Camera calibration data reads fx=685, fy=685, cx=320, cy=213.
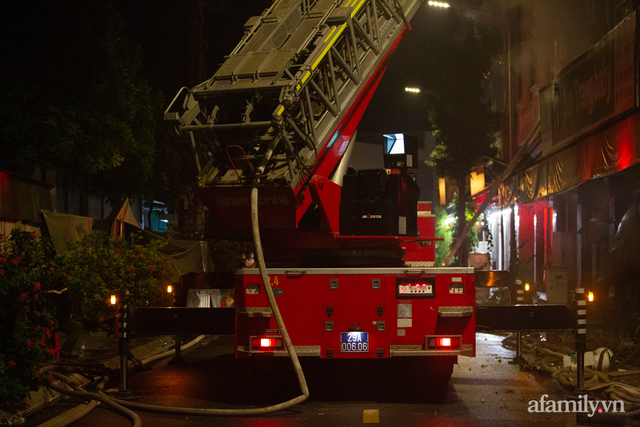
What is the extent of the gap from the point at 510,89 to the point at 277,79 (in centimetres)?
2294

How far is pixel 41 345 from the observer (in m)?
7.43

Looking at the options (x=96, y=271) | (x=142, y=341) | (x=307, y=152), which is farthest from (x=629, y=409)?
(x=96, y=271)

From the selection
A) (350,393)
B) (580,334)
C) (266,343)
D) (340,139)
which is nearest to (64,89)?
(340,139)

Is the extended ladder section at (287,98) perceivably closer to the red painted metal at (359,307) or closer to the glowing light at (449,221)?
the red painted metal at (359,307)

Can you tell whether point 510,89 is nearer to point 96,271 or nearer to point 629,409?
point 96,271

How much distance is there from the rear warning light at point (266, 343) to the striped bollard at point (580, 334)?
357cm

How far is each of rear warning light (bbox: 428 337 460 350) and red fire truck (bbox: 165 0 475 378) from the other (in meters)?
0.01

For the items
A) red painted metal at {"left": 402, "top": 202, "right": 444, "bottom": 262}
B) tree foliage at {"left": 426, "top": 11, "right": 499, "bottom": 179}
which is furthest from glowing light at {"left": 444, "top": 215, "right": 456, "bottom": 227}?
red painted metal at {"left": 402, "top": 202, "right": 444, "bottom": 262}

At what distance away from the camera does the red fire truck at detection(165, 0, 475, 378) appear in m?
7.81

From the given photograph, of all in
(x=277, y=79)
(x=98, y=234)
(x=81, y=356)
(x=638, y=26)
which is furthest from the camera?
(x=98, y=234)

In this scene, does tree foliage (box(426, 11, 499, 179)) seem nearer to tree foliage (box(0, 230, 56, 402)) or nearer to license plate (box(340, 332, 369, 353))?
license plate (box(340, 332, 369, 353))

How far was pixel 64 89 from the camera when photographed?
15.6m

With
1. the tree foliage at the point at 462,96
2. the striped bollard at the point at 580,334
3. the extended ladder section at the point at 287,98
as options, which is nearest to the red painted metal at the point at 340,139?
the extended ladder section at the point at 287,98

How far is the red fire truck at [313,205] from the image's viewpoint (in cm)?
781
